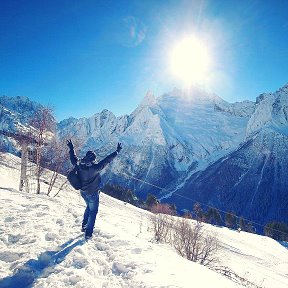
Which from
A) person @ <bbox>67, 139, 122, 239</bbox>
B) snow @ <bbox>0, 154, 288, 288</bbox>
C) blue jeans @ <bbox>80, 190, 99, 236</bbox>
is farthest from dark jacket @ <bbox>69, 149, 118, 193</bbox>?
snow @ <bbox>0, 154, 288, 288</bbox>

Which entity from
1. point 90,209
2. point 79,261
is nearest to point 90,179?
point 90,209

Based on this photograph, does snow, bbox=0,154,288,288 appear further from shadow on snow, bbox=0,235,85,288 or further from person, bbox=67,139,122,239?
person, bbox=67,139,122,239

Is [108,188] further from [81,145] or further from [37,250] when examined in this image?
Answer: [37,250]

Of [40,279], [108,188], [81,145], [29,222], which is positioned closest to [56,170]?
[81,145]

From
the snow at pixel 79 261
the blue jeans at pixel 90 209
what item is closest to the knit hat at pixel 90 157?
the blue jeans at pixel 90 209

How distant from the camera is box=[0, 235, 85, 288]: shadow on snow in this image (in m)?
6.55

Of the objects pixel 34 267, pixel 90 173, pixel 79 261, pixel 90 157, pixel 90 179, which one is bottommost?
pixel 34 267

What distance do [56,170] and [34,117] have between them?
4507 mm

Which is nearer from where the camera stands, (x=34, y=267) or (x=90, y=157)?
(x=34, y=267)

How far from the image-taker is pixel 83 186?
384 inches

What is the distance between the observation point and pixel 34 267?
23.9ft

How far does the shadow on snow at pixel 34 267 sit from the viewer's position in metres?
6.55

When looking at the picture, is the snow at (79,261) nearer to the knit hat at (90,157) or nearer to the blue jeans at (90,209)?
the blue jeans at (90,209)

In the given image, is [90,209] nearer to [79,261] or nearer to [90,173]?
[90,173]
